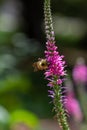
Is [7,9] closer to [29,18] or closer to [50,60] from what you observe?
[29,18]

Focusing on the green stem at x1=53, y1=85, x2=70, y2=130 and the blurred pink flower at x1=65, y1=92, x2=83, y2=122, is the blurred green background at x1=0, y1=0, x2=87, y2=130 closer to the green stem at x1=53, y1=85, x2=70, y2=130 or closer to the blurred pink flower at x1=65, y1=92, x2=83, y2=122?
the blurred pink flower at x1=65, y1=92, x2=83, y2=122

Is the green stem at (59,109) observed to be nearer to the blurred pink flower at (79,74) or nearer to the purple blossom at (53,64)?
the purple blossom at (53,64)

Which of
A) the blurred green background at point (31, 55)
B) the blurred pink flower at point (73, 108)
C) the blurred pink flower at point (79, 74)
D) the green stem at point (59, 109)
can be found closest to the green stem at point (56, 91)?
the green stem at point (59, 109)

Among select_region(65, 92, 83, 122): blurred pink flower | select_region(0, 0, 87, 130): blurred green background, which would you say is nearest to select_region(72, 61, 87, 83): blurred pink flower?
select_region(65, 92, 83, 122): blurred pink flower

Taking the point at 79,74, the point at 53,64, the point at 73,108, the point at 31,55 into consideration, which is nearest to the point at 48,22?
the point at 53,64

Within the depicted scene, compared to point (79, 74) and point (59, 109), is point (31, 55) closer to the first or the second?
point (79, 74)

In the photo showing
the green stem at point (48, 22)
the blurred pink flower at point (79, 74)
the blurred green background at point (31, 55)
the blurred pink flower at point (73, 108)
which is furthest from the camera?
the blurred green background at point (31, 55)

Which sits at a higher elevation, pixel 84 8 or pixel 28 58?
pixel 84 8

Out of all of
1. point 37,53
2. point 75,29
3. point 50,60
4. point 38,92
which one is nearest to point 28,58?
point 37,53
